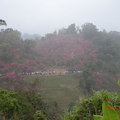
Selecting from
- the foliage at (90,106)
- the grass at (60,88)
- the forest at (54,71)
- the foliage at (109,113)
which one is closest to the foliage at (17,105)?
the forest at (54,71)

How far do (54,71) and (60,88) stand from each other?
3390 millimetres

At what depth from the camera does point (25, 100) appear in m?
8.43

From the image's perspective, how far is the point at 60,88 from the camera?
17.2 metres

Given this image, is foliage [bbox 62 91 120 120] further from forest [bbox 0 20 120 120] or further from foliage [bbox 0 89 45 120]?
foliage [bbox 0 89 45 120]

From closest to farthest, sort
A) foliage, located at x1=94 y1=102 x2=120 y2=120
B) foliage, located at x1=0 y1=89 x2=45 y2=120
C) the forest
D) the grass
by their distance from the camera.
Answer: foliage, located at x1=94 y1=102 x2=120 y2=120 < foliage, located at x1=0 y1=89 x2=45 y2=120 < the forest < the grass

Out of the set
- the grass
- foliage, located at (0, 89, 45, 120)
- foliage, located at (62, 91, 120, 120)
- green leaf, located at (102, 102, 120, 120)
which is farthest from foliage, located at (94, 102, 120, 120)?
the grass

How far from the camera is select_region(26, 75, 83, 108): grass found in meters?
15.5

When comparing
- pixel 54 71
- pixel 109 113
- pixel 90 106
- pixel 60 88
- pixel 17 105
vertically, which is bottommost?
pixel 60 88

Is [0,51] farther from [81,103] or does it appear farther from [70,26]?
[70,26]

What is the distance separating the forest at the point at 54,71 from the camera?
29.0 ft

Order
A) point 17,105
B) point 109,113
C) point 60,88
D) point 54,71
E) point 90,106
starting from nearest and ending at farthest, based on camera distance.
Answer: point 109,113 → point 90,106 → point 17,105 → point 60,88 → point 54,71

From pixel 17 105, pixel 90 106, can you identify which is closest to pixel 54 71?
pixel 17 105

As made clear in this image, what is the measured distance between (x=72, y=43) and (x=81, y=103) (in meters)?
22.4

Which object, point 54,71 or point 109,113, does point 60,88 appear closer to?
point 54,71
